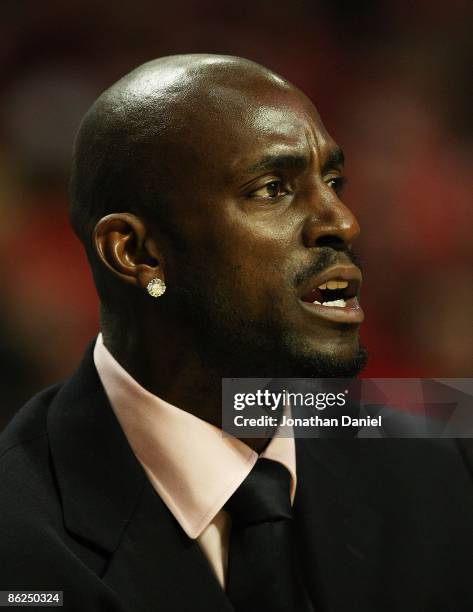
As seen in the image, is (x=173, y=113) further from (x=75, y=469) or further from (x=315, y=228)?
(x=75, y=469)

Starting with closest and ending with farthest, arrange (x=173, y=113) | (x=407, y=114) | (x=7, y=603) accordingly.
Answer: (x=7, y=603) < (x=173, y=113) < (x=407, y=114)

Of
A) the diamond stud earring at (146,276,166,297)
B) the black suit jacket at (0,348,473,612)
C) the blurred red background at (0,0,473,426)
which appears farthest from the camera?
the blurred red background at (0,0,473,426)

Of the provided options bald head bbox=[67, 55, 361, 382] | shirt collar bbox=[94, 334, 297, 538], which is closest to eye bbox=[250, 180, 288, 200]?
bald head bbox=[67, 55, 361, 382]

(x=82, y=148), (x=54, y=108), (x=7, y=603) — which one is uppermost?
(x=54, y=108)

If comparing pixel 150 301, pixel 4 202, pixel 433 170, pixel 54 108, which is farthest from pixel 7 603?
pixel 433 170

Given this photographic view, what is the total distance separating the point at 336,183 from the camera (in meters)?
1.08

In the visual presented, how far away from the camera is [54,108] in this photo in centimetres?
132

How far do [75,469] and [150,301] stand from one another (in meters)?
0.20

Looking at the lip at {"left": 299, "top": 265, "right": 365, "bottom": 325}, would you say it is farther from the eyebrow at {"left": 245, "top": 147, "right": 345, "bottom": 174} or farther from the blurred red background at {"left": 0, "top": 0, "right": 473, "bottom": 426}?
the blurred red background at {"left": 0, "top": 0, "right": 473, "bottom": 426}

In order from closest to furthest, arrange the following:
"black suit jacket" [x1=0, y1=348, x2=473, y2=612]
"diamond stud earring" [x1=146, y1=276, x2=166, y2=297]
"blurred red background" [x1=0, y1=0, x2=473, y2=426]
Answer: "black suit jacket" [x1=0, y1=348, x2=473, y2=612], "diamond stud earring" [x1=146, y1=276, x2=166, y2=297], "blurred red background" [x1=0, y1=0, x2=473, y2=426]

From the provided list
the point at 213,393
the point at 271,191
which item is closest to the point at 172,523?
the point at 213,393

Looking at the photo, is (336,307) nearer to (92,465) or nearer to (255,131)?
(255,131)

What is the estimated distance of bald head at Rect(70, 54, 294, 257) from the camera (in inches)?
39.3

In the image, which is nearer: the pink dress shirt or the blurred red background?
the pink dress shirt
